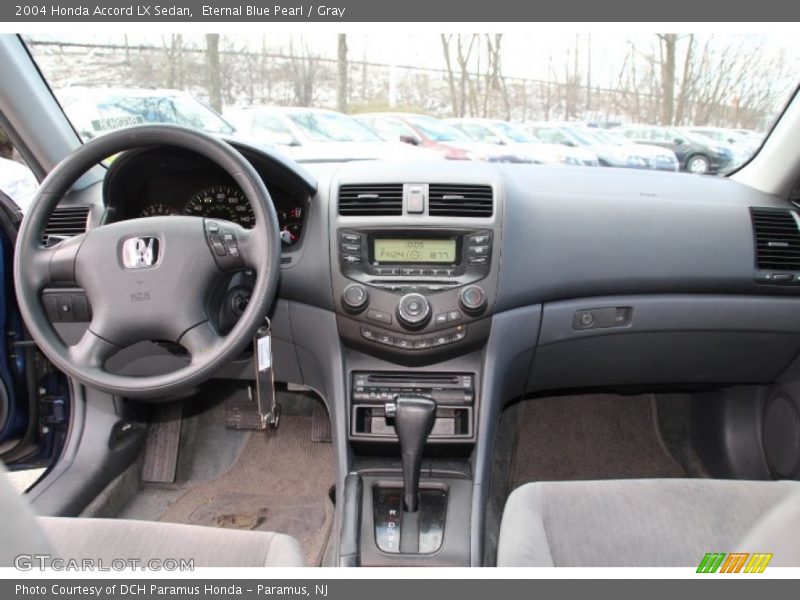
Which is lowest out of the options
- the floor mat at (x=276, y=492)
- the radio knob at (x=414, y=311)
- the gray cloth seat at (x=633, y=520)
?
the floor mat at (x=276, y=492)

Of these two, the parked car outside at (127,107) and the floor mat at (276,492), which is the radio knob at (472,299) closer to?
the parked car outside at (127,107)

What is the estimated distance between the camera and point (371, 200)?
2025 mm

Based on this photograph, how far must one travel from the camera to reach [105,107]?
2227 millimetres

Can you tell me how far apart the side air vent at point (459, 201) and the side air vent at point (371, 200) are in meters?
0.11

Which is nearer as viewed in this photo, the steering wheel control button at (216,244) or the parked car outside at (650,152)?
the steering wheel control button at (216,244)

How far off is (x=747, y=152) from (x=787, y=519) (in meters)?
1.72

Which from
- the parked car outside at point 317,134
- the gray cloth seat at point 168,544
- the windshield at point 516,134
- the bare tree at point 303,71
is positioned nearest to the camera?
the gray cloth seat at point 168,544

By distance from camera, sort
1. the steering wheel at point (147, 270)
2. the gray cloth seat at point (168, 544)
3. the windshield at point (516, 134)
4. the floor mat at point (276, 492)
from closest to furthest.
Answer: the gray cloth seat at point (168, 544), the steering wheel at point (147, 270), the floor mat at point (276, 492), the windshield at point (516, 134)

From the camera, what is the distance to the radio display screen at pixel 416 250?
201 cm

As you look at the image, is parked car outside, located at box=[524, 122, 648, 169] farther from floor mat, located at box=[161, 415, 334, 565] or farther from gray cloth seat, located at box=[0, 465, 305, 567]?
gray cloth seat, located at box=[0, 465, 305, 567]

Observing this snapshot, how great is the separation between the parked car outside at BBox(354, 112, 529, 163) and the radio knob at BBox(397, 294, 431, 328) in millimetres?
693

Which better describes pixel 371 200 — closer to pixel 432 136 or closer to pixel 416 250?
pixel 416 250

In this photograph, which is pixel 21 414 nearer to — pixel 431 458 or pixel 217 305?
pixel 217 305

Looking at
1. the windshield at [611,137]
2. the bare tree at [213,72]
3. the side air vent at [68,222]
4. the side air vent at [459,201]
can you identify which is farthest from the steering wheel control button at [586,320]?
the side air vent at [68,222]
